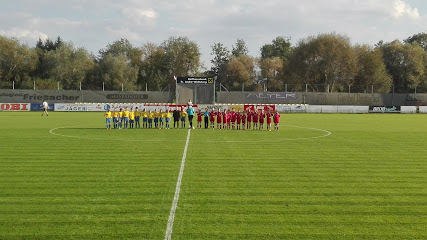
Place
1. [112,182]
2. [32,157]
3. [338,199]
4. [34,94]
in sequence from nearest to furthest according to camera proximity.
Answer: [338,199]
[112,182]
[32,157]
[34,94]

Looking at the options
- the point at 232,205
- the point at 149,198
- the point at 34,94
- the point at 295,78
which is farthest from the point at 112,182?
the point at 295,78

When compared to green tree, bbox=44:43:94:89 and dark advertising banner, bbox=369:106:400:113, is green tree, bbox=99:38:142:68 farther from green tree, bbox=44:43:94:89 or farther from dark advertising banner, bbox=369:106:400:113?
dark advertising banner, bbox=369:106:400:113

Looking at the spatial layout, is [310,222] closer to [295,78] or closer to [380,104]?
[380,104]

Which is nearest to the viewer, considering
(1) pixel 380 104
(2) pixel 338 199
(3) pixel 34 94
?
(2) pixel 338 199

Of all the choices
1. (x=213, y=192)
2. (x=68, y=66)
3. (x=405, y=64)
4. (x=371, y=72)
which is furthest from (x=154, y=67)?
(x=213, y=192)

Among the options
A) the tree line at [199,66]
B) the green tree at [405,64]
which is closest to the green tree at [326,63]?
the tree line at [199,66]

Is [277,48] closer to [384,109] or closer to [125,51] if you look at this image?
[125,51]

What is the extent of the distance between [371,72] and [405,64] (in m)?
6.86

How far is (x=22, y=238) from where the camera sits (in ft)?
20.2

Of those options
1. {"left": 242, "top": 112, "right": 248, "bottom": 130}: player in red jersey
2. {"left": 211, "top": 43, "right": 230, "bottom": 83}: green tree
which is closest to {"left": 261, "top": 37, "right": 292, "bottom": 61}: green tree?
{"left": 211, "top": 43, "right": 230, "bottom": 83}: green tree

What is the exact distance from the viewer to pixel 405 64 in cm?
7219

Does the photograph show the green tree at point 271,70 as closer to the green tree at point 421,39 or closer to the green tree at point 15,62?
the green tree at point 421,39

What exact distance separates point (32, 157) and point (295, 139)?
36.0 ft

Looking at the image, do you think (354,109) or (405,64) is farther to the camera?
(405,64)
